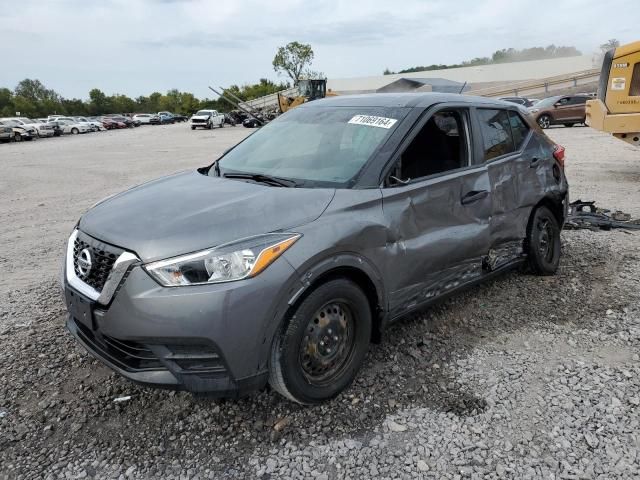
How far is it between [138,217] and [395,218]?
149 cm

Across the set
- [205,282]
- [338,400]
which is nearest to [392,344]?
[338,400]

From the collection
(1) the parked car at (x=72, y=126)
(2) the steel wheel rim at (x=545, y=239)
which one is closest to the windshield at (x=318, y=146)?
(2) the steel wheel rim at (x=545, y=239)

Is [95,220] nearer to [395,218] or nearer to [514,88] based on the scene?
[395,218]

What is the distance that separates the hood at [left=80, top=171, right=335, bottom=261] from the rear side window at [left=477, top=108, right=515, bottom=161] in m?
1.70

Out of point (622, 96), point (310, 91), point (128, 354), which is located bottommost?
point (128, 354)

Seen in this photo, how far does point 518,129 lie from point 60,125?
1848 inches

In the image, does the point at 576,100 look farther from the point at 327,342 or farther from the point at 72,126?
the point at 72,126

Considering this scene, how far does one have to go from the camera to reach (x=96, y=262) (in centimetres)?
266

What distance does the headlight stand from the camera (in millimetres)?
2412

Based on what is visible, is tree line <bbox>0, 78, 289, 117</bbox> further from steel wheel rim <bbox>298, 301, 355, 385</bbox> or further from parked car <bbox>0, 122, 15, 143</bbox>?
steel wheel rim <bbox>298, 301, 355, 385</bbox>

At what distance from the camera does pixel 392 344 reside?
142 inches

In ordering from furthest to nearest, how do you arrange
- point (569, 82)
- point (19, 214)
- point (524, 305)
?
point (569, 82), point (19, 214), point (524, 305)

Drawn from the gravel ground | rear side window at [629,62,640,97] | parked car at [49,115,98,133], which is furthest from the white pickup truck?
the gravel ground

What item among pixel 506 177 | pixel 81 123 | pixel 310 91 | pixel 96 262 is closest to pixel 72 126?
pixel 81 123
